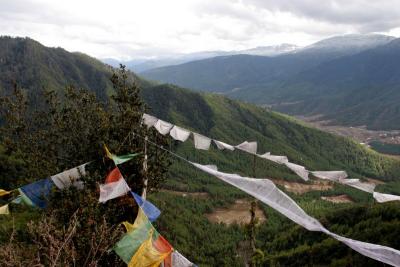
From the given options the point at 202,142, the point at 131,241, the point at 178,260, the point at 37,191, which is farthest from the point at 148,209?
the point at 37,191

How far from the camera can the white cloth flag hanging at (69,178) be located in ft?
61.1

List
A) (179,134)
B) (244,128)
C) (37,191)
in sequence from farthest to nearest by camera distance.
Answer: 1. (244,128)
2. (179,134)
3. (37,191)

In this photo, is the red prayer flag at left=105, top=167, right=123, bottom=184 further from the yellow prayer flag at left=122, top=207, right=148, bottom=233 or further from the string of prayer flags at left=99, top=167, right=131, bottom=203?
the yellow prayer flag at left=122, top=207, right=148, bottom=233

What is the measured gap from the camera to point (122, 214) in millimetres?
20516

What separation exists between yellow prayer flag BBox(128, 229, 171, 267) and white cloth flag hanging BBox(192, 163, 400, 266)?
137 inches

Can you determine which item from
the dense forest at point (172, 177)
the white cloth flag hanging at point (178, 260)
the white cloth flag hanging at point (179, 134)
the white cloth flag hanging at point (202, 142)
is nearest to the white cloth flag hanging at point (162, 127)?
the white cloth flag hanging at point (179, 134)

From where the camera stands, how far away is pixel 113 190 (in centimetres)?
1641

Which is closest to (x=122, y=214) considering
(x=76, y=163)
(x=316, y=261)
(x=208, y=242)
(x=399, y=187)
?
(x=76, y=163)

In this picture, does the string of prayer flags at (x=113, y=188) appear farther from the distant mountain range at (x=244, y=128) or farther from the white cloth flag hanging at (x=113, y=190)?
the distant mountain range at (x=244, y=128)

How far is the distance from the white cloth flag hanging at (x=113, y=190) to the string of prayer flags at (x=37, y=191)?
166 inches

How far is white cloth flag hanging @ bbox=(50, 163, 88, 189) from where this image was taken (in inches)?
733

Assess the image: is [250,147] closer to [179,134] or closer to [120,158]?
[179,134]

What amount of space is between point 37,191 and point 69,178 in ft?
6.44

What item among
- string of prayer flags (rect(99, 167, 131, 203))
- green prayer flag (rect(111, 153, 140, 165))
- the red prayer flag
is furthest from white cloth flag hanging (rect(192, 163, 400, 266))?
green prayer flag (rect(111, 153, 140, 165))
